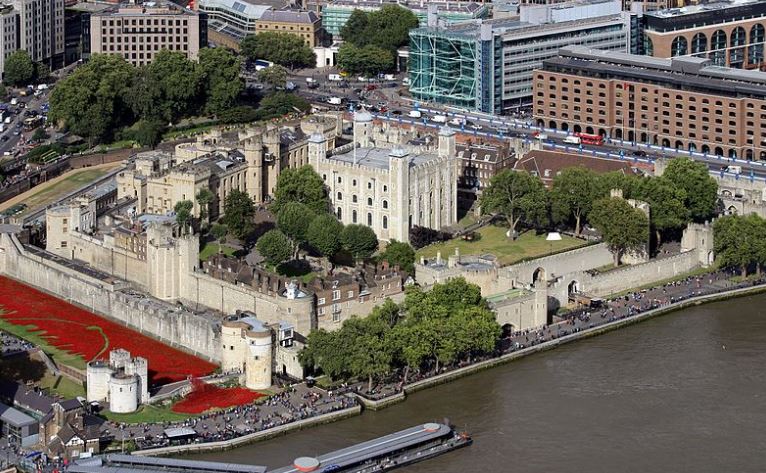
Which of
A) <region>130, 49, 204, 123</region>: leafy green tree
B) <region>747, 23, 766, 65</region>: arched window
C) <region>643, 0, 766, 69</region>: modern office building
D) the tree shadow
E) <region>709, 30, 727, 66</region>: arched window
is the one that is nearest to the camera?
the tree shadow

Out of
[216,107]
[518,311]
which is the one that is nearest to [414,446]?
[518,311]

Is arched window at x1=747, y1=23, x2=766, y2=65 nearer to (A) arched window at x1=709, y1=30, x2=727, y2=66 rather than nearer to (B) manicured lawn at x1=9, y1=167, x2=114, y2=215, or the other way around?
(A) arched window at x1=709, y1=30, x2=727, y2=66

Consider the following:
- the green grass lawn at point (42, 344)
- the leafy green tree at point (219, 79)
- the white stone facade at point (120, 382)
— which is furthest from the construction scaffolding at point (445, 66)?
the white stone facade at point (120, 382)

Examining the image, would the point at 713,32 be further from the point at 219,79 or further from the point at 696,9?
the point at 219,79

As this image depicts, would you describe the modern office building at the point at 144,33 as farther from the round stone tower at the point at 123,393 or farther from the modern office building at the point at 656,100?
the round stone tower at the point at 123,393

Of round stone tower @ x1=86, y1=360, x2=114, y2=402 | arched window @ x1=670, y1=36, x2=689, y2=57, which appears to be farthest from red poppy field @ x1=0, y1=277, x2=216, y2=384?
arched window @ x1=670, y1=36, x2=689, y2=57

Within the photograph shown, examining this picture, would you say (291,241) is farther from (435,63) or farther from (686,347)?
(435,63)
